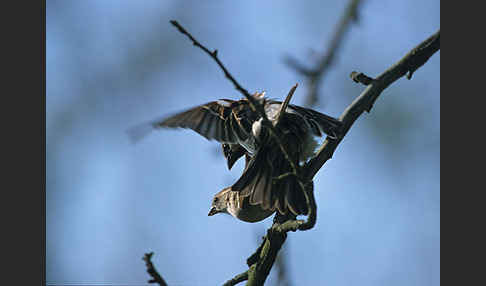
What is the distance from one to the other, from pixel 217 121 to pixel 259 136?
40cm

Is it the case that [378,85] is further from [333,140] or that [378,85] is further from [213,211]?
[213,211]

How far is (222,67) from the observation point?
8.55ft

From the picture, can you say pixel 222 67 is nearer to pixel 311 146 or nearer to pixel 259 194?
pixel 259 194

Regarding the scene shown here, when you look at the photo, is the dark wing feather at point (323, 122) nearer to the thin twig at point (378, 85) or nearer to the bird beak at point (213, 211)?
the thin twig at point (378, 85)

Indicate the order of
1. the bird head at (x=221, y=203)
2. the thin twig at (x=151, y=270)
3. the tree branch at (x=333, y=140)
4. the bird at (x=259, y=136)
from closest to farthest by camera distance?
the thin twig at (x=151, y=270), the tree branch at (x=333, y=140), the bird at (x=259, y=136), the bird head at (x=221, y=203)

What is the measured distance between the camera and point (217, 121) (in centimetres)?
398

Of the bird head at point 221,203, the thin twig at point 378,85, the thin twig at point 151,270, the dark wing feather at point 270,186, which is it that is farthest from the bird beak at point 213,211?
the thin twig at point 151,270

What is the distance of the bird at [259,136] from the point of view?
3533 millimetres

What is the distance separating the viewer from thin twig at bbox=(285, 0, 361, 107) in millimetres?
5234

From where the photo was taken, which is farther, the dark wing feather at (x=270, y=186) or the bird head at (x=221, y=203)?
the bird head at (x=221, y=203)

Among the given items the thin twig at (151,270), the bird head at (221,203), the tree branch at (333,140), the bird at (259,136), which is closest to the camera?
the thin twig at (151,270)

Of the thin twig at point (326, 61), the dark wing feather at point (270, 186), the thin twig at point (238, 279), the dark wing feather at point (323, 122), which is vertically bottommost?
the thin twig at point (238, 279)

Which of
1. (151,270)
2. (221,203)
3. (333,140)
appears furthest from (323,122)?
(151,270)

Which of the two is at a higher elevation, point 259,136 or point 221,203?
A: point 259,136
